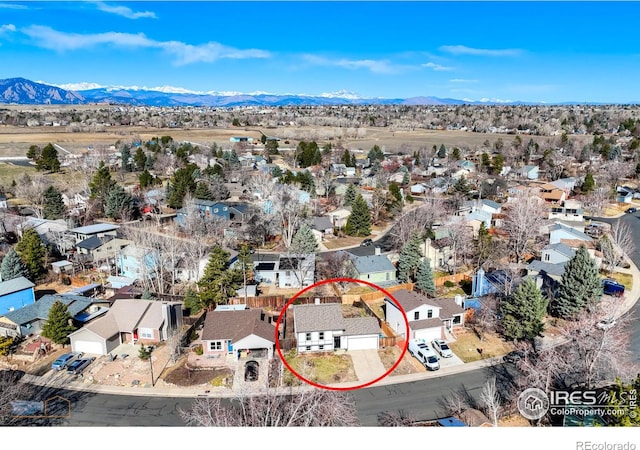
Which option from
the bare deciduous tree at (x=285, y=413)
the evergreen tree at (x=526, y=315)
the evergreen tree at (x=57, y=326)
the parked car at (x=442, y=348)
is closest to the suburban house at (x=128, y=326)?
the evergreen tree at (x=57, y=326)

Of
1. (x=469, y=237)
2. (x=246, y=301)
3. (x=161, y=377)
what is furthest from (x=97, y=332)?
(x=469, y=237)

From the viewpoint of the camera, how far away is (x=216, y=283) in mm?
26141

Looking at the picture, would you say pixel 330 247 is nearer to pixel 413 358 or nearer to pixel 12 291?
pixel 413 358

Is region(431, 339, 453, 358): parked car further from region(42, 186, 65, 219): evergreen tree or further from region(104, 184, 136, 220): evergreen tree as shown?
region(42, 186, 65, 219): evergreen tree

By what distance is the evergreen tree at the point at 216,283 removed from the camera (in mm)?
25844

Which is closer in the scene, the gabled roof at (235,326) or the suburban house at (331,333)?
the gabled roof at (235,326)

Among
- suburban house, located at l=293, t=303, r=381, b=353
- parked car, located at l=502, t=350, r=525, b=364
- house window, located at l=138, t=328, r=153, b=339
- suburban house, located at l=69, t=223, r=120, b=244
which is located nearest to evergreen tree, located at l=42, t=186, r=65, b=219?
suburban house, located at l=69, t=223, r=120, b=244

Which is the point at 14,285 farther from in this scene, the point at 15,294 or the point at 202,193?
the point at 202,193

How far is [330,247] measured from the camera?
3903cm

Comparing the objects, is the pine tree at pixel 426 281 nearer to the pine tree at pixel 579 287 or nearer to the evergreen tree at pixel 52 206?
the pine tree at pixel 579 287

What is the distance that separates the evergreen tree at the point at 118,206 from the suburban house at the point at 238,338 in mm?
27007

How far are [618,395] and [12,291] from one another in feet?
97.4

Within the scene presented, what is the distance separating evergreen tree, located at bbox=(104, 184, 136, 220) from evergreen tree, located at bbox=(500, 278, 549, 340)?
37400 millimetres

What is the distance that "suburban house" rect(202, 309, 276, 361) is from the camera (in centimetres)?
2131
